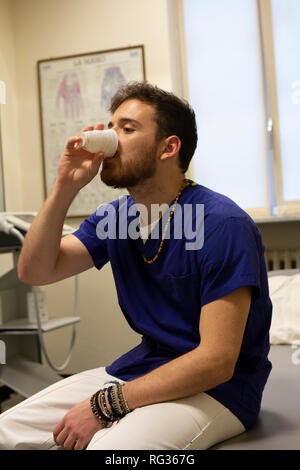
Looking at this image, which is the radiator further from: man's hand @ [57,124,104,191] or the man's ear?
man's hand @ [57,124,104,191]

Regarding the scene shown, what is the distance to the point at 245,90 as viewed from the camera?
2.79 meters

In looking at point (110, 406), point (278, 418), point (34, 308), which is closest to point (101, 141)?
point (110, 406)

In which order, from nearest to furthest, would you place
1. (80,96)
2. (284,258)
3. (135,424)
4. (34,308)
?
(135,424) < (34,308) < (284,258) < (80,96)

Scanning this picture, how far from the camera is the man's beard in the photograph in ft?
3.90

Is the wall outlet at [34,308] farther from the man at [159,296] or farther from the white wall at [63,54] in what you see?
the man at [159,296]

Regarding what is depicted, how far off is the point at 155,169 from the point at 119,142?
11 centimetres

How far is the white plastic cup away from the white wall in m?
1.72

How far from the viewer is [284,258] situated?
8.65ft

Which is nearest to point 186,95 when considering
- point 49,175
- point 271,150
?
point 271,150

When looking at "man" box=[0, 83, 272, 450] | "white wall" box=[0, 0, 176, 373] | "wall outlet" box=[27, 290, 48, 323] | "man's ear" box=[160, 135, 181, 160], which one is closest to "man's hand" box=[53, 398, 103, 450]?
"man" box=[0, 83, 272, 450]

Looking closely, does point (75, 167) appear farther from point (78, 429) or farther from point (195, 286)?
point (78, 429)

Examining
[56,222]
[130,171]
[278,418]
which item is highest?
[130,171]

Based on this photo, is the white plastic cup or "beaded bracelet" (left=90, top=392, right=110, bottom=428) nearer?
"beaded bracelet" (left=90, top=392, right=110, bottom=428)

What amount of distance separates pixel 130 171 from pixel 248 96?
1827 mm
